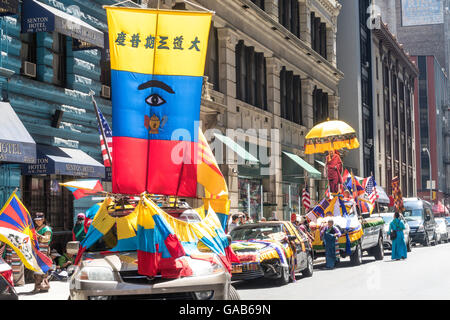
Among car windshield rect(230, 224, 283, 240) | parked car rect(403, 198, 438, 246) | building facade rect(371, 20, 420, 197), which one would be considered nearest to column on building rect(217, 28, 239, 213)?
parked car rect(403, 198, 438, 246)

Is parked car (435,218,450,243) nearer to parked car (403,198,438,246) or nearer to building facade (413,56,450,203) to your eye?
parked car (403,198,438,246)

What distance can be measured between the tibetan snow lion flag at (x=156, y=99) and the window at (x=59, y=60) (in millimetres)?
9338

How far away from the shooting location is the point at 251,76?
3478 centimetres

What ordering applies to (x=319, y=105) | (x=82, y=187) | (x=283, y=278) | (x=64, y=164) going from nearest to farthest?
(x=82, y=187) → (x=283, y=278) → (x=64, y=164) → (x=319, y=105)

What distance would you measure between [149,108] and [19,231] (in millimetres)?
3948

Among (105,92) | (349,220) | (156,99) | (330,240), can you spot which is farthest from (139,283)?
(349,220)

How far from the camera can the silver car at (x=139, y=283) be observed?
9.01 metres

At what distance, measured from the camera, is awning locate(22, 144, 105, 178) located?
725 inches

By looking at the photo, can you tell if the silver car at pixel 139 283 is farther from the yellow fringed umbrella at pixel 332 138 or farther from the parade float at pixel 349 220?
the yellow fringed umbrella at pixel 332 138

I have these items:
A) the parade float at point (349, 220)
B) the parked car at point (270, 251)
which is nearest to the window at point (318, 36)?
the parade float at point (349, 220)

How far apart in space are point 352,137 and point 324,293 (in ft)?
47.2

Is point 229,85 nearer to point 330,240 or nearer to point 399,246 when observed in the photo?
point 399,246

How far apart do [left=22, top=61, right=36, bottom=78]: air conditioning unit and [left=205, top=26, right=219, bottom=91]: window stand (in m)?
11.1

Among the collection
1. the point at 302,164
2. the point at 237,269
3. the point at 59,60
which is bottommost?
the point at 237,269
